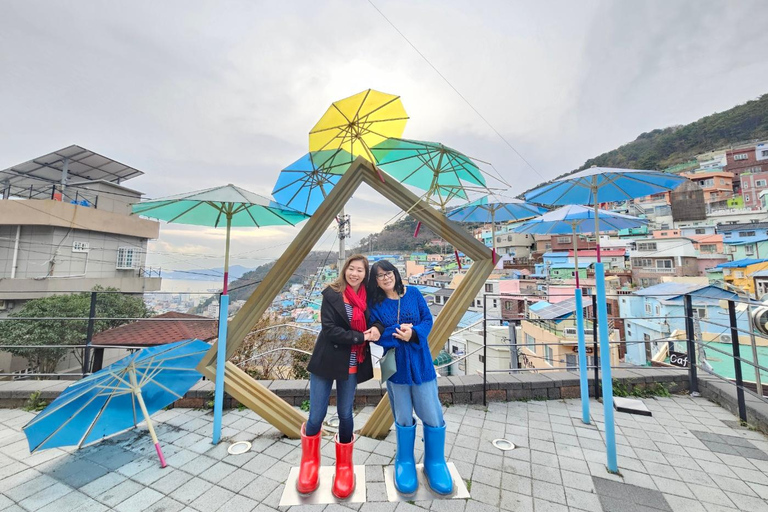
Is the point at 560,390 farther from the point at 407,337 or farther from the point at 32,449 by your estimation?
the point at 32,449

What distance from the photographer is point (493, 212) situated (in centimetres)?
356

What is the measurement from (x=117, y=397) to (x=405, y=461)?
214 cm

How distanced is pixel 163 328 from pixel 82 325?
5734mm

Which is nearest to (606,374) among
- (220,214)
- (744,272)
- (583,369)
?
(583,369)

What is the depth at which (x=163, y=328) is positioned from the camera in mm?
8188

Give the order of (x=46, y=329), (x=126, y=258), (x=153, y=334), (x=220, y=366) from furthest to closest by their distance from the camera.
A: 1. (x=126, y=258)
2. (x=46, y=329)
3. (x=153, y=334)
4. (x=220, y=366)

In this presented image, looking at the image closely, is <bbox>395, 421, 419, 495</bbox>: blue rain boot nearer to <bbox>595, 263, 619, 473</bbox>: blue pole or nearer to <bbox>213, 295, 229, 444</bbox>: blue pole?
<bbox>595, 263, 619, 473</bbox>: blue pole

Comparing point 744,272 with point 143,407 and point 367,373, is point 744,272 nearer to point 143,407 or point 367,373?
point 367,373

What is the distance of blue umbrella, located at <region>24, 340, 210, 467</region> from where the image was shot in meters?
1.81

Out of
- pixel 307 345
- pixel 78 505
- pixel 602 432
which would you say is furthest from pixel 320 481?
pixel 307 345

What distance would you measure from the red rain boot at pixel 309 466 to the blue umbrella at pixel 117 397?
1102 millimetres

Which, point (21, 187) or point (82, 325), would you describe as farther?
point (21, 187)

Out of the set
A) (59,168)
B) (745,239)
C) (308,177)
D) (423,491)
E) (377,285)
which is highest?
(59,168)

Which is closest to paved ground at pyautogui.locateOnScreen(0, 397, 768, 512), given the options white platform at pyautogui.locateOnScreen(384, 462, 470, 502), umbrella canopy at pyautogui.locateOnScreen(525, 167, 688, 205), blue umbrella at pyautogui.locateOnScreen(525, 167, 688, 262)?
white platform at pyautogui.locateOnScreen(384, 462, 470, 502)
